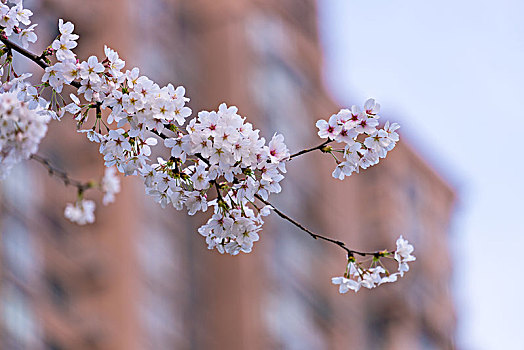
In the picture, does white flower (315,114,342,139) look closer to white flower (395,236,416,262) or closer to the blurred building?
white flower (395,236,416,262)

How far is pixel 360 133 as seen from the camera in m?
3.21

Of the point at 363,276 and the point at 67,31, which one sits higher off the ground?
the point at 67,31

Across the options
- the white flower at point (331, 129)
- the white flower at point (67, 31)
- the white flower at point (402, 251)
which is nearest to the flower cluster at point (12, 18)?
the white flower at point (67, 31)

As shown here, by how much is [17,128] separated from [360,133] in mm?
1421

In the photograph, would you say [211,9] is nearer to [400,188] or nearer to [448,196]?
[400,188]

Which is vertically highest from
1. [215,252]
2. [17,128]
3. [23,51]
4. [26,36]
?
[215,252]

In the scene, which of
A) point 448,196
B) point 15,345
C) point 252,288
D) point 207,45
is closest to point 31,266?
point 15,345

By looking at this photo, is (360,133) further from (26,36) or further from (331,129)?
(26,36)

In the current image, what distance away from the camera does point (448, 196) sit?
36812mm

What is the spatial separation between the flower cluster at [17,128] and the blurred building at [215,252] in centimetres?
1597

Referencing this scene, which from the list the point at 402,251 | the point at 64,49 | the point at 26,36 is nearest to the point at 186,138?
the point at 64,49

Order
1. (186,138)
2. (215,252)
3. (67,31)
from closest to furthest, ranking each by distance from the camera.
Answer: (186,138) < (67,31) < (215,252)

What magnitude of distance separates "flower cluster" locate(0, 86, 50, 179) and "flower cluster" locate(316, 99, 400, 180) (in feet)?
3.86

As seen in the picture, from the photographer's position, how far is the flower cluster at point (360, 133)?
3180mm
